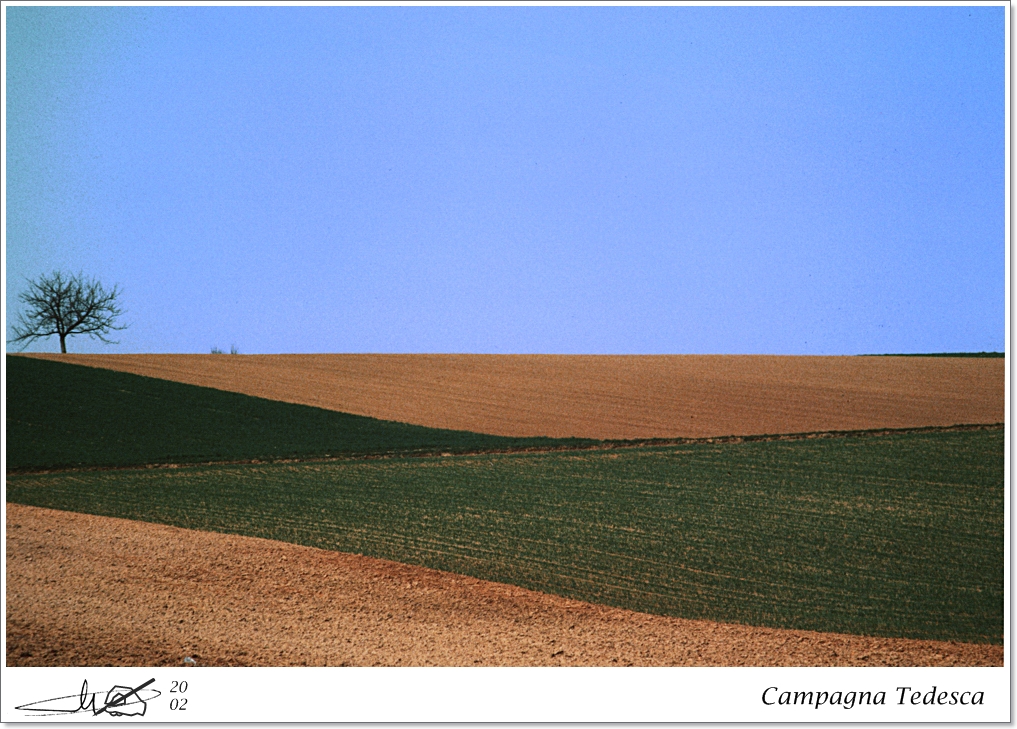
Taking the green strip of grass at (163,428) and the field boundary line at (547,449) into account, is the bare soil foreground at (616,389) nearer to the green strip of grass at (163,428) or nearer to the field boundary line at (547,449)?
the field boundary line at (547,449)

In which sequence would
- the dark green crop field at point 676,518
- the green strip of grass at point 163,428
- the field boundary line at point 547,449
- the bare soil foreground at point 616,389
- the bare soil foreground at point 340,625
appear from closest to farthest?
the bare soil foreground at point 340,625, the dark green crop field at point 676,518, the field boundary line at point 547,449, the green strip of grass at point 163,428, the bare soil foreground at point 616,389

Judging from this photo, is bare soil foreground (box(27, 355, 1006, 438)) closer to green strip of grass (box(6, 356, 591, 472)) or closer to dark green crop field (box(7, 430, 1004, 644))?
green strip of grass (box(6, 356, 591, 472))

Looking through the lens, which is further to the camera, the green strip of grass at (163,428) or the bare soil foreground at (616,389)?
the bare soil foreground at (616,389)

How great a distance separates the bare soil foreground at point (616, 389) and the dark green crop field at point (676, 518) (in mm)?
4635

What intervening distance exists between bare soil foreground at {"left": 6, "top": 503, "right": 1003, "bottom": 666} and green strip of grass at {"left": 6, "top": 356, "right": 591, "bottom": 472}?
6507 mm

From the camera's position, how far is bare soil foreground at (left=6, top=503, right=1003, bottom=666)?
29.0 ft

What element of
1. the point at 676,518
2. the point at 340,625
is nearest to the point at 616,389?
the point at 676,518

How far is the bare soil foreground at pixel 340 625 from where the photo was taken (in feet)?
29.0

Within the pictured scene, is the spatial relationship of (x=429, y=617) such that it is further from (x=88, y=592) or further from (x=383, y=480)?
(x=383, y=480)

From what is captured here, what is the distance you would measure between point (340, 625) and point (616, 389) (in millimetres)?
19684
